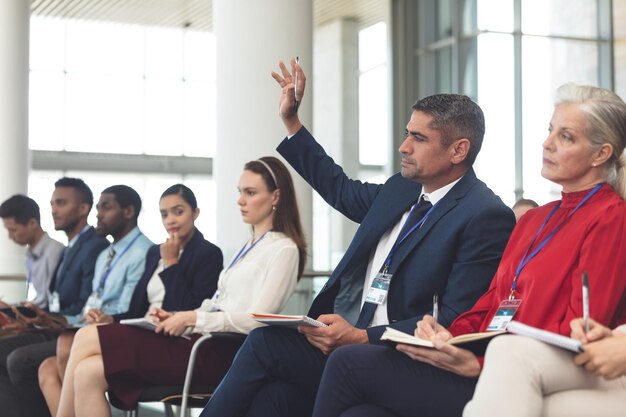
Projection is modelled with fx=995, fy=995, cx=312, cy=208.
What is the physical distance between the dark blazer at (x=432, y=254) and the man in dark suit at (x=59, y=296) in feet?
7.24

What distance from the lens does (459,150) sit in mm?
3566

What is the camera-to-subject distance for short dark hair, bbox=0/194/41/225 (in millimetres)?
7230

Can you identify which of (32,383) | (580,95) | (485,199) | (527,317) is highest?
(580,95)

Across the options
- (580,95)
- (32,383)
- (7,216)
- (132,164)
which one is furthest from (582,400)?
(132,164)

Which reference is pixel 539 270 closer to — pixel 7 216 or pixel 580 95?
pixel 580 95

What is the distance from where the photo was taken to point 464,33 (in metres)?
14.1

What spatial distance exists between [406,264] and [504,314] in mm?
645

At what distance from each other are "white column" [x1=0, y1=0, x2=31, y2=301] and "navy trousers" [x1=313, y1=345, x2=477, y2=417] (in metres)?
8.21

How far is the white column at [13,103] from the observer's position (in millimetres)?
10742

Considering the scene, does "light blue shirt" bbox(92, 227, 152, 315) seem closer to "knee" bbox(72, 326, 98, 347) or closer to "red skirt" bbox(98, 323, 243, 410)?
"knee" bbox(72, 326, 98, 347)

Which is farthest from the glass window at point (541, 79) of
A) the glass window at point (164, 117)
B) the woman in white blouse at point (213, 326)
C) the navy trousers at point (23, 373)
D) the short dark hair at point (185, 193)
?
the glass window at point (164, 117)

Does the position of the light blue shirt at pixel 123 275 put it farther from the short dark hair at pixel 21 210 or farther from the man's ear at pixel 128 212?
the short dark hair at pixel 21 210

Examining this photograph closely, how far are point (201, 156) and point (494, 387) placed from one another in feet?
69.4

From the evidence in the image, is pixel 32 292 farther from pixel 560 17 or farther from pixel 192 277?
pixel 560 17
